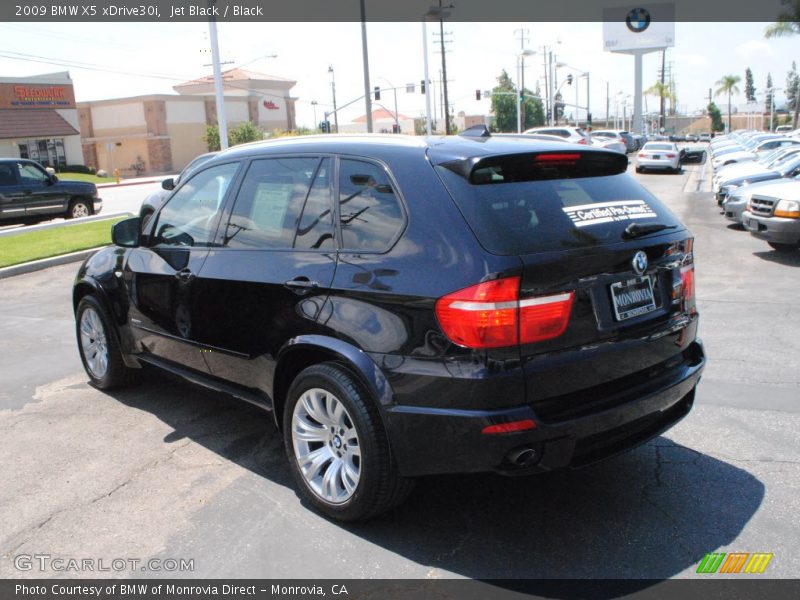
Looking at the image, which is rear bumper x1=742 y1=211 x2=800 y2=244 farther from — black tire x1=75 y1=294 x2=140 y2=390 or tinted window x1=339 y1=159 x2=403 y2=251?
black tire x1=75 y1=294 x2=140 y2=390

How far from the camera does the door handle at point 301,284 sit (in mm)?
3572

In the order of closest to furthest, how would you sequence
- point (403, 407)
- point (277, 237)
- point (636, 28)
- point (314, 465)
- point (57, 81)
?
point (403, 407), point (314, 465), point (277, 237), point (57, 81), point (636, 28)

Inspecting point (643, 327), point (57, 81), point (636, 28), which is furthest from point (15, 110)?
point (636, 28)

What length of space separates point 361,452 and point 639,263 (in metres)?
1.56

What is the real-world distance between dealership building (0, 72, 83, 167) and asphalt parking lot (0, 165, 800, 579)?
5460 centimetres

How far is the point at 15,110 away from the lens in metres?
53.2

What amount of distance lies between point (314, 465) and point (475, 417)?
3.59ft

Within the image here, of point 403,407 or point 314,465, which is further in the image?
point 314,465

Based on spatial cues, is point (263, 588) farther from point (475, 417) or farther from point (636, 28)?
point (636, 28)

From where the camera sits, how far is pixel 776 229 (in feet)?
34.1

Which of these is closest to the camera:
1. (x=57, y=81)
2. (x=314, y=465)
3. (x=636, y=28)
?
(x=314, y=465)

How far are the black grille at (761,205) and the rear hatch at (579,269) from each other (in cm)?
806

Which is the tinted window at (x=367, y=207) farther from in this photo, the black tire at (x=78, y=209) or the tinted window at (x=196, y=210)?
the black tire at (x=78, y=209)

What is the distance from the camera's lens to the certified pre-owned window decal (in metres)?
3.34
